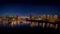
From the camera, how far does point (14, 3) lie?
2475mm

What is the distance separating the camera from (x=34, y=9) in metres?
2.48

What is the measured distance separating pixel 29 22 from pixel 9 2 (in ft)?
1.58

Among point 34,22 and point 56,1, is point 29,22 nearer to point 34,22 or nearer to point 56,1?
point 34,22
